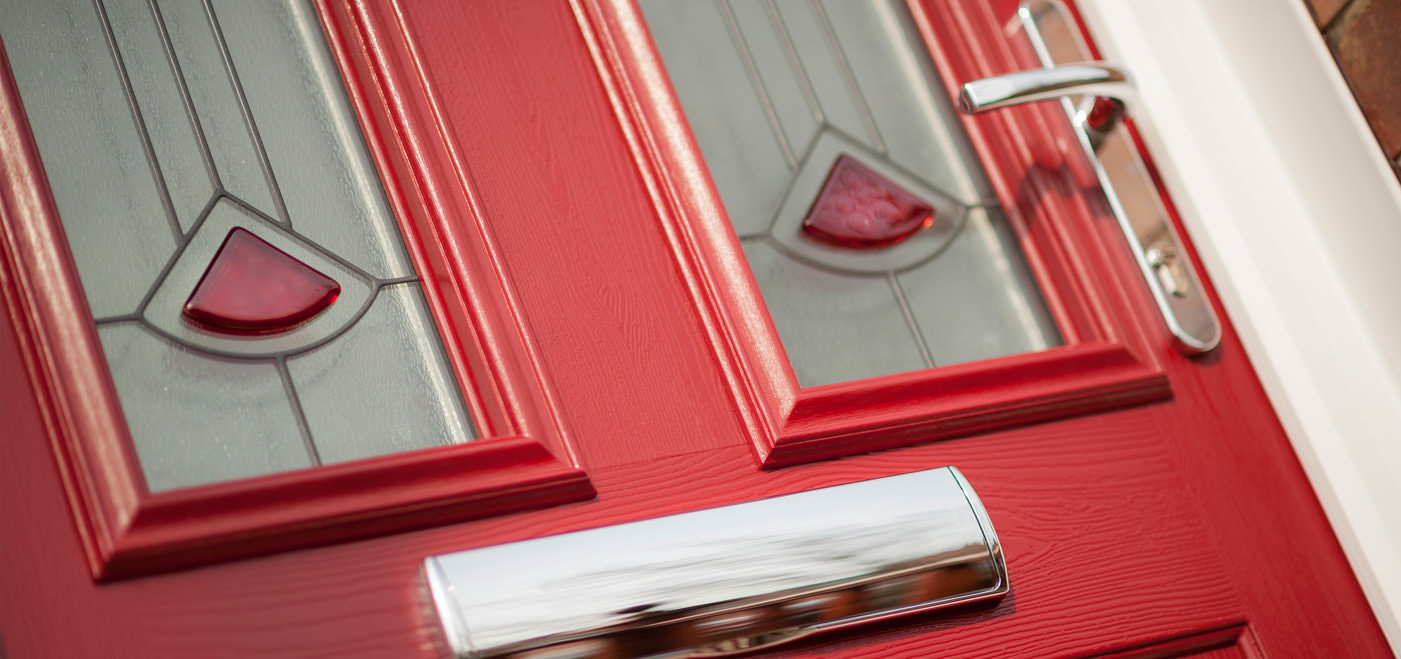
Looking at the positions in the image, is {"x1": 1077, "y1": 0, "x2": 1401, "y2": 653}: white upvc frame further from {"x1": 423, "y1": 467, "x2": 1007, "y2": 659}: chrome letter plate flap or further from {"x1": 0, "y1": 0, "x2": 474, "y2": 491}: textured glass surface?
{"x1": 0, "y1": 0, "x2": 474, "y2": 491}: textured glass surface

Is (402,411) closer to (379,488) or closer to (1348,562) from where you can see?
(379,488)

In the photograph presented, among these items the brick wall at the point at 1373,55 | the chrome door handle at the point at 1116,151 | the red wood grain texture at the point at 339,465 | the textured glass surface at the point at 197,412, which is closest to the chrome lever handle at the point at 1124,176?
the chrome door handle at the point at 1116,151

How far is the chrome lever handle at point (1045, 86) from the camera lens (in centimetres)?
64

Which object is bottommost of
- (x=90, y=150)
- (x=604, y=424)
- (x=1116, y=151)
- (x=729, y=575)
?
(x=729, y=575)

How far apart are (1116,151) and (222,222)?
58 cm

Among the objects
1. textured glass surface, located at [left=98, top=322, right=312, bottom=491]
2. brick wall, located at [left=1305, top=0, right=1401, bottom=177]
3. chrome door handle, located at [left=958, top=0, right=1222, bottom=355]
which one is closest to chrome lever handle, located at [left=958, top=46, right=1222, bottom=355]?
chrome door handle, located at [left=958, top=0, right=1222, bottom=355]

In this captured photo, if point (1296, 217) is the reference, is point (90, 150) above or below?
above

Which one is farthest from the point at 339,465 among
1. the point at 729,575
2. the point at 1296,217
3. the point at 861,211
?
the point at 1296,217

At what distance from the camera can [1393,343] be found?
2.18ft

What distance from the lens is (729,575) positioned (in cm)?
50

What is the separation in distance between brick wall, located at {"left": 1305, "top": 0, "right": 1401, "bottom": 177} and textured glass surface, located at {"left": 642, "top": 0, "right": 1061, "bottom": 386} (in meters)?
0.24

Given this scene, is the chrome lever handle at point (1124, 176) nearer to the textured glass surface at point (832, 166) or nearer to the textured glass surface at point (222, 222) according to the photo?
the textured glass surface at point (832, 166)

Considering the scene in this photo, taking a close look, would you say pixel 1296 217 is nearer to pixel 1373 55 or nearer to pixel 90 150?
pixel 1373 55

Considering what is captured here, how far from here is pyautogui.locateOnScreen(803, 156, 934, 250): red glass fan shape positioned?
671mm
